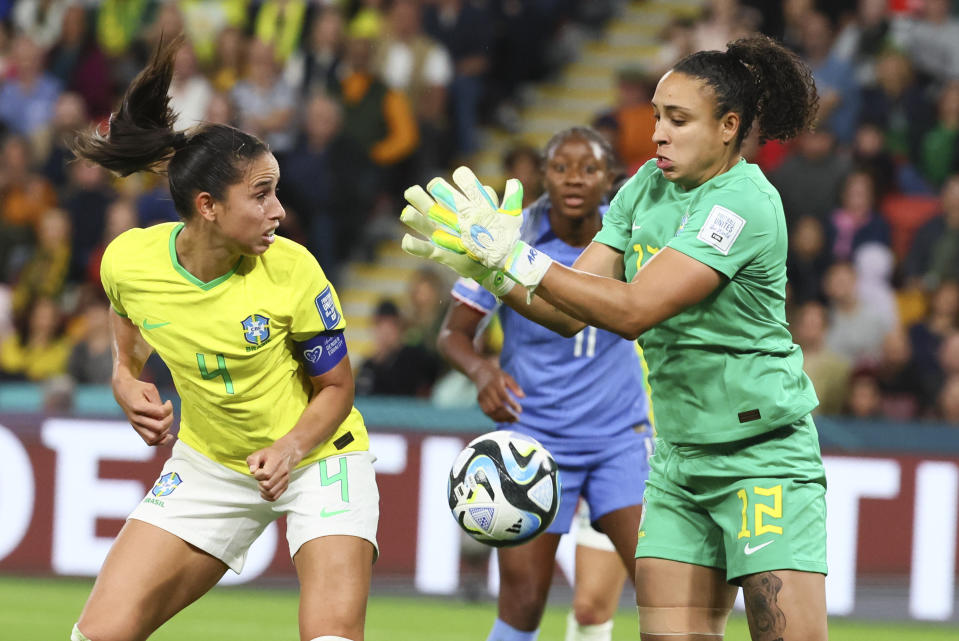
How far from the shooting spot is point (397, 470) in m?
9.48

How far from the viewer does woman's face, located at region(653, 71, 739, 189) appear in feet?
13.8

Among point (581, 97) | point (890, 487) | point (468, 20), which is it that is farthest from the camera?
point (581, 97)

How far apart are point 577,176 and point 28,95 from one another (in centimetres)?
940

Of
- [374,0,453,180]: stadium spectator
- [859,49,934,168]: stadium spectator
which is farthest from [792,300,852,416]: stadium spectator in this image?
[374,0,453,180]: stadium spectator

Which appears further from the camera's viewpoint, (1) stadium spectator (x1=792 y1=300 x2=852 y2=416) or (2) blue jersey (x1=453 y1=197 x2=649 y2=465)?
(1) stadium spectator (x1=792 y1=300 x2=852 y2=416)

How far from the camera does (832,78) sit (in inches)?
471

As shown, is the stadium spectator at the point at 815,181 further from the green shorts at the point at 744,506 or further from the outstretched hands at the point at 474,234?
the outstretched hands at the point at 474,234

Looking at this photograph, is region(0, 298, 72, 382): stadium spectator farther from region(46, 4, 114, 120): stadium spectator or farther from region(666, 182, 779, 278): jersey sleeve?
region(666, 182, 779, 278): jersey sleeve

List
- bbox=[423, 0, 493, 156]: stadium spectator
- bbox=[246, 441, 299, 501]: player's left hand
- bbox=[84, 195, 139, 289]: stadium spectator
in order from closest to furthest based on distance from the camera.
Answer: bbox=[246, 441, 299, 501]: player's left hand → bbox=[84, 195, 139, 289]: stadium spectator → bbox=[423, 0, 493, 156]: stadium spectator

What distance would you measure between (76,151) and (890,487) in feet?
19.9

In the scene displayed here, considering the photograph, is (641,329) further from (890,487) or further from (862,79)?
(862,79)

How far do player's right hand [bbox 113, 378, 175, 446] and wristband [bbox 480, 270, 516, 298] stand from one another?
1.22m

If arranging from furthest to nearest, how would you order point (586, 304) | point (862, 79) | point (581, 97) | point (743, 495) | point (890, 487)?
point (581, 97) → point (862, 79) → point (890, 487) → point (743, 495) → point (586, 304)

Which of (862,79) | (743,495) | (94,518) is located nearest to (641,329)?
(743,495)
